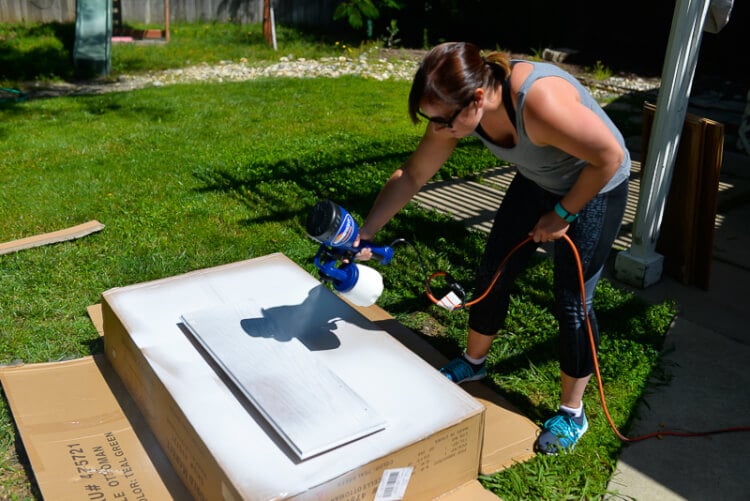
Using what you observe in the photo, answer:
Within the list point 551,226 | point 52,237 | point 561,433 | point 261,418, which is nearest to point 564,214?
point 551,226

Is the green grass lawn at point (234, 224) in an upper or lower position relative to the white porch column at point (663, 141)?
lower

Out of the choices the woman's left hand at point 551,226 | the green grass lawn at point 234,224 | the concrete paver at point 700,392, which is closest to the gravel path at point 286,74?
the green grass lawn at point 234,224

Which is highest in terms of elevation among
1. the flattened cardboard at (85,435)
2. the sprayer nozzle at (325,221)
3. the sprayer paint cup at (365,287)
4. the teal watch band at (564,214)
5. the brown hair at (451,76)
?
→ the brown hair at (451,76)

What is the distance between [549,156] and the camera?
7.43 ft

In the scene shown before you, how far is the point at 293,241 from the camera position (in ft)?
14.1

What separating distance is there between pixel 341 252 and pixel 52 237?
245cm

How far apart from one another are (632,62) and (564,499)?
9.89 metres

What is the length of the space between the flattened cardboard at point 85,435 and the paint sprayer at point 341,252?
860mm

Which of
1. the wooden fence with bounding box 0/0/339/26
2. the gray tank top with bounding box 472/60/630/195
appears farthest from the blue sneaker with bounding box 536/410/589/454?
the wooden fence with bounding box 0/0/339/26

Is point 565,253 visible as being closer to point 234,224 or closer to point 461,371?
point 461,371

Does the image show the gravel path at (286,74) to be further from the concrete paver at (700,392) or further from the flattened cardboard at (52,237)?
the concrete paver at (700,392)

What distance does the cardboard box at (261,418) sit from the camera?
1968 millimetres

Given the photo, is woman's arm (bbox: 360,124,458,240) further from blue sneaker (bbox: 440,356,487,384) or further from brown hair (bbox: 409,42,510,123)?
blue sneaker (bbox: 440,356,487,384)

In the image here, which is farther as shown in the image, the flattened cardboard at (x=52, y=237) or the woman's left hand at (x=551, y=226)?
the flattened cardboard at (x=52, y=237)
